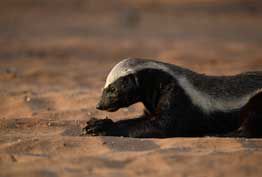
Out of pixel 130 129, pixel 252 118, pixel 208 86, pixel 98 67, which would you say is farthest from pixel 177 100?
pixel 98 67

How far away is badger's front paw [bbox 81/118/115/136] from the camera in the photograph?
7.80m

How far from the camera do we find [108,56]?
1727cm

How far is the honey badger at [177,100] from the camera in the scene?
7.80 meters

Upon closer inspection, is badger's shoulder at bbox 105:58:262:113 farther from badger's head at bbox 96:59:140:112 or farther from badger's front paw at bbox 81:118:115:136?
badger's front paw at bbox 81:118:115:136

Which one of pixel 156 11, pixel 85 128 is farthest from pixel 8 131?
pixel 156 11

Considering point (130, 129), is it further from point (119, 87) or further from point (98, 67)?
point (98, 67)

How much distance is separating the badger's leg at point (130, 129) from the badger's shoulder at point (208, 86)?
0.46m

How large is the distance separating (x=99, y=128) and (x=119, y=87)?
0.51m

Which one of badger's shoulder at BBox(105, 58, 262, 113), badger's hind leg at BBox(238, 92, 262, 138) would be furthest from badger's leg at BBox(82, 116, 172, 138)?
badger's hind leg at BBox(238, 92, 262, 138)

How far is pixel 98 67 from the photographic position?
15336 mm

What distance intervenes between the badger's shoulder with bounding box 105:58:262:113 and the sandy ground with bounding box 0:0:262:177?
53 cm

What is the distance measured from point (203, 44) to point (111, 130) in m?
11.7

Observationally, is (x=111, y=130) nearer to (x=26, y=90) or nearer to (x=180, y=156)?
(x=180, y=156)

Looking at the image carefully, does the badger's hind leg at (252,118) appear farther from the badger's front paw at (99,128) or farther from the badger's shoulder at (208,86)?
the badger's front paw at (99,128)
